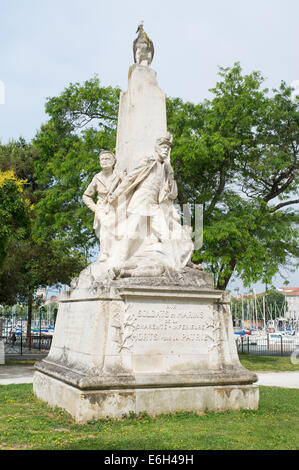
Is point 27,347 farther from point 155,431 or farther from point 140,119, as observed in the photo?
point 155,431

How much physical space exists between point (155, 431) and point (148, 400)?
825mm

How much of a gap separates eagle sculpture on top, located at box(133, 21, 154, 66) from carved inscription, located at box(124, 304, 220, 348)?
5000mm

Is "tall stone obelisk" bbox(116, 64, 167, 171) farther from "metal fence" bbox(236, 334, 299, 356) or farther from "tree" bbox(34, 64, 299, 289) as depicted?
"metal fence" bbox(236, 334, 299, 356)

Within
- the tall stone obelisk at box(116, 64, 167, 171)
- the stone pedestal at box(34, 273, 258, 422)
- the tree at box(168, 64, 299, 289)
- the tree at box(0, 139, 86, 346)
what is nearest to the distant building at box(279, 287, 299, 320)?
the tree at box(0, 139, 86, 346)

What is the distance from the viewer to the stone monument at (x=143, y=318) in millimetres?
6672

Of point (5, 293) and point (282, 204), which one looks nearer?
point (282, 204)

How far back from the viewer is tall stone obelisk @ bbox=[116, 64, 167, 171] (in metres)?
8.79

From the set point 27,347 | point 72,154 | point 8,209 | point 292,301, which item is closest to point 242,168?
point 72,154

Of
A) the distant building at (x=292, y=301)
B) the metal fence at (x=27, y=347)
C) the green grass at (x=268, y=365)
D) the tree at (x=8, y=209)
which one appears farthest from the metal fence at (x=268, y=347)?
the distant building at (x=292, y=301)

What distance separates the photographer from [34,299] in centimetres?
2858

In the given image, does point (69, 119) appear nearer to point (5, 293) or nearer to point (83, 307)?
point (5, 293)
